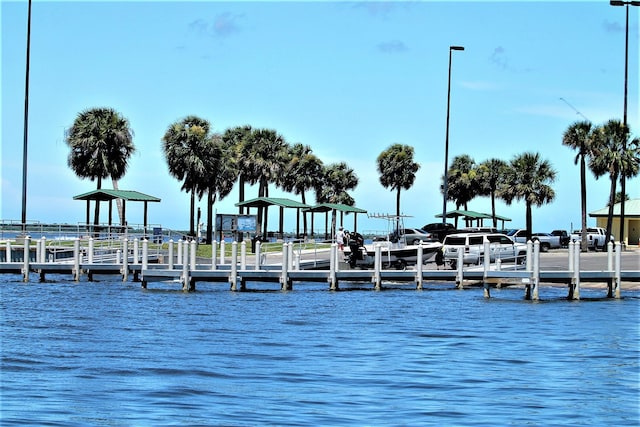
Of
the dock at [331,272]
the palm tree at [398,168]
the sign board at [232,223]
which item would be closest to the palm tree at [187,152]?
the sign board at [232,223]

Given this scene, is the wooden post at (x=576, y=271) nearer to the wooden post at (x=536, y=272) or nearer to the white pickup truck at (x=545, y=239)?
the wooden post at (x=536, y=272)

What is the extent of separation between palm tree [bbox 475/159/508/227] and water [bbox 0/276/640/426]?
3109 inches

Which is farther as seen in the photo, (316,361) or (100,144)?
(100,144)

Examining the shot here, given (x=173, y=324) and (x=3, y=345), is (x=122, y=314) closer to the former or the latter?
(x=173, y=324)

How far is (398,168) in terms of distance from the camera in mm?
112375

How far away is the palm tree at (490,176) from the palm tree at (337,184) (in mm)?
13172

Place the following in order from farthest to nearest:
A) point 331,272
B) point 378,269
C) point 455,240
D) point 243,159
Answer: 1. point 243,159
2. point 455,240
3. point 378,269
4. point 331,272

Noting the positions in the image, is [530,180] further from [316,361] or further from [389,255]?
[316,361]

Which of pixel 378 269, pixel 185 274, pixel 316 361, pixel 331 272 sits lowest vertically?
pixel 316 361

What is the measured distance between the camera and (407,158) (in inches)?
4446

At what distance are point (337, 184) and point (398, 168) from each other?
358 inches

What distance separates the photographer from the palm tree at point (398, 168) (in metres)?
113

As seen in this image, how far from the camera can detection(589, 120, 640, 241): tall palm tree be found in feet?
255

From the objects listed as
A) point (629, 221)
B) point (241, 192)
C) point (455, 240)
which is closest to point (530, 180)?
point (629, 221)
